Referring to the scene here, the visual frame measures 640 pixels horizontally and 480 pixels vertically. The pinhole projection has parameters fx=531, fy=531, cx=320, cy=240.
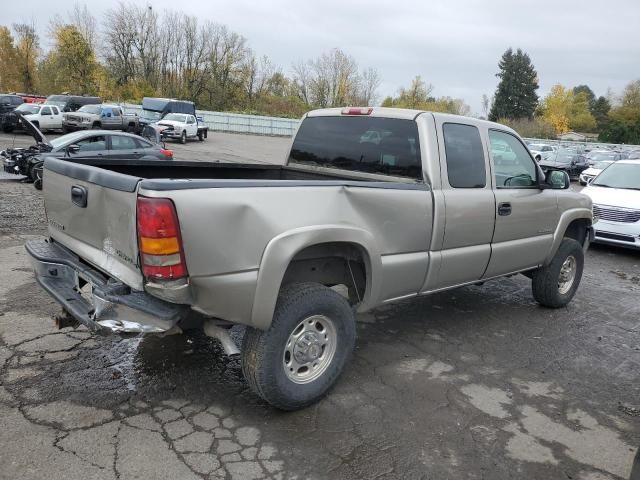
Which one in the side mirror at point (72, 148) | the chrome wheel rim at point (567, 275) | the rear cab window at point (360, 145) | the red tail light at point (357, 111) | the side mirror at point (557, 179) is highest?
the red tail light at point (357, 111)

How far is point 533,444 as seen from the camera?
10.7 ft

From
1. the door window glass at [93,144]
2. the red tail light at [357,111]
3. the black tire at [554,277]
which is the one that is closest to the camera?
the red tail light at [357,111]

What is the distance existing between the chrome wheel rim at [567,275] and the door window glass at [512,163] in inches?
51.1

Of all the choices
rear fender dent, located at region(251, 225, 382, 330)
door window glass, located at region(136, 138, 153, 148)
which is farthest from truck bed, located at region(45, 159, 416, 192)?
door window glass, located at region(136, 138, 153, 148)

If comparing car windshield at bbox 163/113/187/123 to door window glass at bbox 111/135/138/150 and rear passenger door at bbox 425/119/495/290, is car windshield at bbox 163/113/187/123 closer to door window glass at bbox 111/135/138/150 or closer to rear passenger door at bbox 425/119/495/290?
door window glass at bbox 111/135/138/150

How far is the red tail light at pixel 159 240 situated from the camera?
2.71 meters

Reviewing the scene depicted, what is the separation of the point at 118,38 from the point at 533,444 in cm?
6192

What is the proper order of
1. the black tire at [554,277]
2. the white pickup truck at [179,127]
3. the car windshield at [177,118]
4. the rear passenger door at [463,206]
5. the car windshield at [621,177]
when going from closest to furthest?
the rear passenger door at [463,206] < the black tire at [554,277] < the car windshield at [621,177] < the white pickup truck at [179,127] < the car windshield at [177,118]

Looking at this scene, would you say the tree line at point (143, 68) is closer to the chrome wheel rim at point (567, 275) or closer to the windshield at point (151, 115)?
the windshield at point (151, 115)

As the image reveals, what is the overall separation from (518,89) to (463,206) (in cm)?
8617

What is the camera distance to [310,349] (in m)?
3.48

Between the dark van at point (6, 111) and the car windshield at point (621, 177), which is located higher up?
the car windshield at point (621, 177)

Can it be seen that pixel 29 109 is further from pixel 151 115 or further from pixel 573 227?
pixel 573 227

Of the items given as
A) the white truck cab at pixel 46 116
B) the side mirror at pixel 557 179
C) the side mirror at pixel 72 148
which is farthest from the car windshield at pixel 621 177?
the white truck cab at pixel 46 116
